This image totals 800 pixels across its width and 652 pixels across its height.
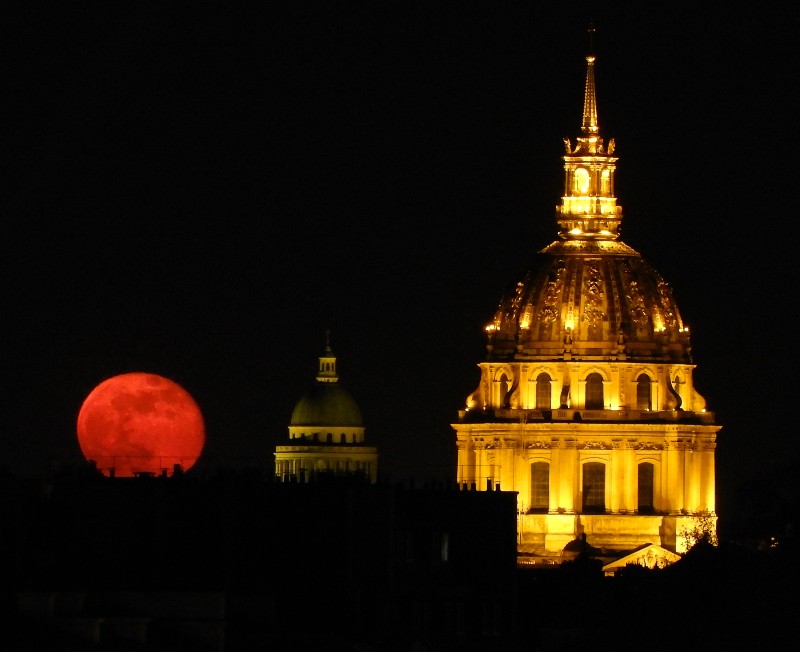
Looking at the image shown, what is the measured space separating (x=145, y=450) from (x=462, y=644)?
903 centimetres

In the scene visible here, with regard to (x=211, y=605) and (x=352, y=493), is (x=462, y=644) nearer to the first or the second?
(x=352, y=493)

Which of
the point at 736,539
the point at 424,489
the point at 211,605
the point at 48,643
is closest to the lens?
the point at 48,643

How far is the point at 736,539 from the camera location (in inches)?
5650

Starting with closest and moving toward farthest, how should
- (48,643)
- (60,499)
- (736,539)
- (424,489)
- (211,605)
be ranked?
(48,643)
(211,605)
(60,499)
(424,489)
(736,539)

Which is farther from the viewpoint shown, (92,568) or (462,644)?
(462,644)

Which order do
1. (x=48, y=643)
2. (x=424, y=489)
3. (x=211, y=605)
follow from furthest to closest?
(x=424, y=489)
(x=211, y=605)
(x=48, y=643)

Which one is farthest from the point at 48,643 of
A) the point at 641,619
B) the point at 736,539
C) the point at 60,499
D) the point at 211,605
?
the point at 736,539

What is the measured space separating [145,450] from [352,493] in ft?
21.2

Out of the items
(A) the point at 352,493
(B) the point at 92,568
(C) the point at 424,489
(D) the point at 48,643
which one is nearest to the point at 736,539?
(C) the point at 424,489

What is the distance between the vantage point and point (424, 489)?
13112cm

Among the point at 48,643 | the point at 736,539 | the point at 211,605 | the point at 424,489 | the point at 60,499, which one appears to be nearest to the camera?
the point at 48,643

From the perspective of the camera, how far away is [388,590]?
12200 centimetres

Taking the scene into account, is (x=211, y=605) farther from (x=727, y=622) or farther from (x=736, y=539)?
(x=736, y=539)

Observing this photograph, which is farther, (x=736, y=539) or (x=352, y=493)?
(x=736, y=539)
